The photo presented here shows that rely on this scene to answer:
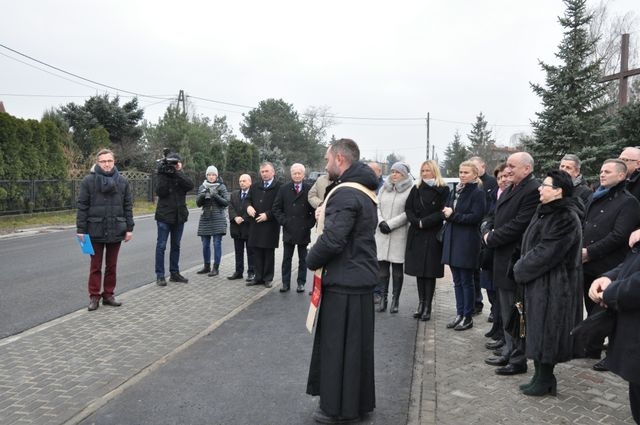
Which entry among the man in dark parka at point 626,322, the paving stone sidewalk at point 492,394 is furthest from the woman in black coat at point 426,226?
the man in dark parka at point 626,322

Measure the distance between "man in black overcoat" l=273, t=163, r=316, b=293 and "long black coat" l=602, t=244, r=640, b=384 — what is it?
5705 mm

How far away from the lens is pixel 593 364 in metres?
5.27

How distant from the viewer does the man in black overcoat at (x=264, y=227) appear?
860 cm

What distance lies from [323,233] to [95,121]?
104 ft

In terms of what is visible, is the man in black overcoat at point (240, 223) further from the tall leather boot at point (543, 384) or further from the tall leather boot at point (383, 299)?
the tall leather boot at point (543, 384)

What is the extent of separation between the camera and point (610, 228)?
520 cm

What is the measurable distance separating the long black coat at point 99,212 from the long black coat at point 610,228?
18.7ft

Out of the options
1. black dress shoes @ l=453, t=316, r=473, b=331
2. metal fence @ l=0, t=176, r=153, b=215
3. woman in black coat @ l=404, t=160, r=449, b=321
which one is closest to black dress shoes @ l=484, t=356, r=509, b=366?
black dress shoes @ l=453, t=316, r=473, b=331

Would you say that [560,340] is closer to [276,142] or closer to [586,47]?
[586,47]

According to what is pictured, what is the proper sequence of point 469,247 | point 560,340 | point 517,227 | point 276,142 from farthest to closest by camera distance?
point 276,142
point 469,247
point 517,227
point 560,340

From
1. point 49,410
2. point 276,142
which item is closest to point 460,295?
point 49,410

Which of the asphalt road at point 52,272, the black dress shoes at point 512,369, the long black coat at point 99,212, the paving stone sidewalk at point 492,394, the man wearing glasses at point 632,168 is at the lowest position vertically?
the paving stone sidewalk at point 492,394

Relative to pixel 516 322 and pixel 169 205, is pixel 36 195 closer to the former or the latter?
pixel 169 205

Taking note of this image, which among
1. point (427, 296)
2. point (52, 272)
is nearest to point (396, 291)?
point (427, 296)
